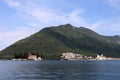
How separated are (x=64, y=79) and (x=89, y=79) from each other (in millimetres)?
8051

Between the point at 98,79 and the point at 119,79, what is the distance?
663cm

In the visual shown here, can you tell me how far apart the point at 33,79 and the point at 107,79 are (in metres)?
23.9

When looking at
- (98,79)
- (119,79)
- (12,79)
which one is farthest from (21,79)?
(119,79)

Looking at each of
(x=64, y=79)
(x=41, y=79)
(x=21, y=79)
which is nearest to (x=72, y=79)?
(x=64, y=79)

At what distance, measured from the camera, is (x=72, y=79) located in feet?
330

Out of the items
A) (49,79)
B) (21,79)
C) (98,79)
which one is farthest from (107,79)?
(21,79)

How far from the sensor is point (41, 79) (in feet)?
341

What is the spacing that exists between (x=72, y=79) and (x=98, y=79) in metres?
8.40

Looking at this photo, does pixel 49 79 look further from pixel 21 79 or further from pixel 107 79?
pixel 107 79

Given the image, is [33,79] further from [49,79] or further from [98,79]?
[98,79]

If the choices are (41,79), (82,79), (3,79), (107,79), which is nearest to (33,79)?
(41,79)

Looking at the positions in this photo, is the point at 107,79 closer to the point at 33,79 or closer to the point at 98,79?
the point at 98,79

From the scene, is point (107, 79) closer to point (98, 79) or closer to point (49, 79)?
point (98, 79)

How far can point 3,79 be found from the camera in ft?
333
